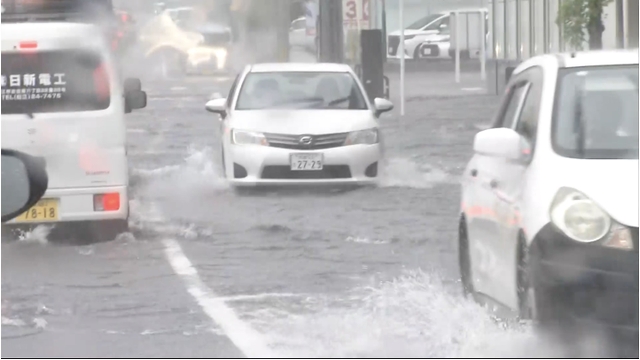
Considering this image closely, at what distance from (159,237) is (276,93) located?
470 cm

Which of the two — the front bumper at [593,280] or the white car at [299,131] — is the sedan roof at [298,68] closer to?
the white car at [299,131]

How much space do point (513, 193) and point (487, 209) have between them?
2.08 feet

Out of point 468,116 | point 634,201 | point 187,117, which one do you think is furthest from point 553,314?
point 187,117

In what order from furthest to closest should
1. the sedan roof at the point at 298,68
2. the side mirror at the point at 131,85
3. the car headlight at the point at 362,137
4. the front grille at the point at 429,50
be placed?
the front grille at the point at 429,50 → the sedan roof at the point at 298,68 → the car headlight at the point at 362,137 → the side mirror at the point at 131,85

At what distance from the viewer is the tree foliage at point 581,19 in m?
16.3

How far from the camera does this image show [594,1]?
16.2 metres

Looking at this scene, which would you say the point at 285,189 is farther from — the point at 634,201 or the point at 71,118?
the point at 634,201

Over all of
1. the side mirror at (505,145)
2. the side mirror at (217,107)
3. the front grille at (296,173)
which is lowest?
the front grille at (296,173)

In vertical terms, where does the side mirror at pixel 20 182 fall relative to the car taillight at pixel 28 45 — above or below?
below

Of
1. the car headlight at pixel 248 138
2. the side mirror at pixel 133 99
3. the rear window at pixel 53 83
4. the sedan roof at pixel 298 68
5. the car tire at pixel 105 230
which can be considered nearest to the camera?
the rear window at pixel 53 83

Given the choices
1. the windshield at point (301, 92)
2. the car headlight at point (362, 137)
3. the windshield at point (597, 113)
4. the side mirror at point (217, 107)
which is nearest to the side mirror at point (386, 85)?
the windshield at point (301, 92)

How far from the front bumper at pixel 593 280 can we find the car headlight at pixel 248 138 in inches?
390

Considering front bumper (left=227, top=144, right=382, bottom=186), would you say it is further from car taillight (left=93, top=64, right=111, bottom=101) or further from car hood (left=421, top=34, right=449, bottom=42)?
car hood (left=421, top=34, right=449, bottom=42)

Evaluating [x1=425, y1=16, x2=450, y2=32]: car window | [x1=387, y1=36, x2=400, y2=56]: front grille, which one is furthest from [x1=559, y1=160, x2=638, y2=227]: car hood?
[x1=425, y1=16, x2=450, y2=32]: car window
